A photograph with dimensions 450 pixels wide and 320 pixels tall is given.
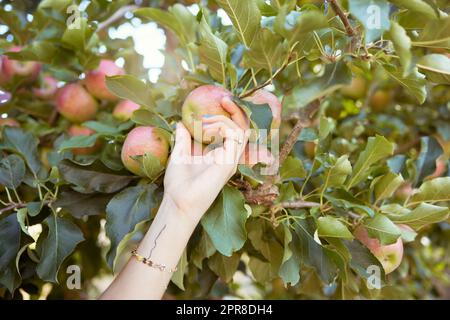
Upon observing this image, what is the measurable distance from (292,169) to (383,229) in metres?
0.20

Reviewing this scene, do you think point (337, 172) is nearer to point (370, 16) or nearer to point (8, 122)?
point (370, 16)

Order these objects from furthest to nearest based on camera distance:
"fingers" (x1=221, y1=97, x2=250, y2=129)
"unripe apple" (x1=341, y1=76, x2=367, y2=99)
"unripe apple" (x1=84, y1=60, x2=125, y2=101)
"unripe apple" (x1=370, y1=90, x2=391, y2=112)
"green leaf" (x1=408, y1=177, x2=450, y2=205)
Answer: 1. "unripe apple" (x1=370, y1=90, x2=391, y2=112)
2. "unripe apple" (x1=341, y1=76, x2=367, y2=99)
3. "unripe apple" (x1=84, y1=60, x2=125, y2=101)
4. "green leaf" (x1=408, y1=177, x2=450, y2=205)
5. "fingers" (x1=221, y1=97, x2=250, y2=129)

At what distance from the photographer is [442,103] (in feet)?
6.34

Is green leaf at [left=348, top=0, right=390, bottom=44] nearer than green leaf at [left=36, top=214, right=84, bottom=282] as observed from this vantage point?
Yes

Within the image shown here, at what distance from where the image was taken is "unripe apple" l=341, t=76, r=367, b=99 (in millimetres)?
1831

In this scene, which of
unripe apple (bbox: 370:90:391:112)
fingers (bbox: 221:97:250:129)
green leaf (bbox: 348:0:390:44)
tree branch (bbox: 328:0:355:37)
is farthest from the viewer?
unripe apple (bbox: 370:90:391:112)

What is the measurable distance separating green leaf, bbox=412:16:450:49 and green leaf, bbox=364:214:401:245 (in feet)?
1.04

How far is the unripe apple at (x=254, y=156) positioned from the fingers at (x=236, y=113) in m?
0.05

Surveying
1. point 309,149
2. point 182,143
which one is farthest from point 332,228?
point 309,149

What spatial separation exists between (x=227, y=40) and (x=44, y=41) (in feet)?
1.53

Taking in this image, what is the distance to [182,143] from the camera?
3.00ft

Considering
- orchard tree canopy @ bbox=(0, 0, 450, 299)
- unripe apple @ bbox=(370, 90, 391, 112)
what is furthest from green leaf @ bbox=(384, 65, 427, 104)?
unripe apple @ bbox=(370, 90, 391, 112)

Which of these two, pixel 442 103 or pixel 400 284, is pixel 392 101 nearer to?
pixel 442 103

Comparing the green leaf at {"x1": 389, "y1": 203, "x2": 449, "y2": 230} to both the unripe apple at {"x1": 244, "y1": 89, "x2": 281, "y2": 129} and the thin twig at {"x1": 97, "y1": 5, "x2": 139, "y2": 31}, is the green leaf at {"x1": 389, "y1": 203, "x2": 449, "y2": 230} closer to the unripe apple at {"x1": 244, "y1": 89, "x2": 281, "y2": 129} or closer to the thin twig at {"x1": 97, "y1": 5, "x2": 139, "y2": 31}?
the unripe apple at {"x1": 244, "y1": 89, "x2": 281, "y2": 129}
